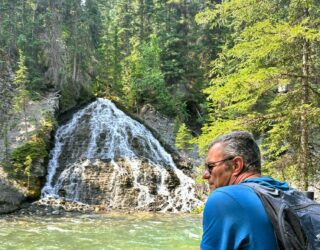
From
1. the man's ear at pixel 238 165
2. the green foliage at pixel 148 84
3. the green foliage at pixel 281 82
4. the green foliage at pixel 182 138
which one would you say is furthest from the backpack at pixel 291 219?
the green foliage at pixel 148 84

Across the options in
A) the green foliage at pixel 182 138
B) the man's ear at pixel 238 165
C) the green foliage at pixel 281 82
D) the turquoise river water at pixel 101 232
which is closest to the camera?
the man's ear at pixel 238 165

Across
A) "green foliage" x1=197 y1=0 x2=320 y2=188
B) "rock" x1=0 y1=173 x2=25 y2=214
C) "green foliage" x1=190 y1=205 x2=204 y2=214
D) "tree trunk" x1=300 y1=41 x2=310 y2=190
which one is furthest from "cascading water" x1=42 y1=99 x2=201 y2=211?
"tree trunk" x1=300 y1=41 x2=310 y2=190

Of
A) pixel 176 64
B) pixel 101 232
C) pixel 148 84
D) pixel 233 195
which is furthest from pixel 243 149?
pixel 176 64

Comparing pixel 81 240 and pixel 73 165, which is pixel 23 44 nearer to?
pixel 73 165

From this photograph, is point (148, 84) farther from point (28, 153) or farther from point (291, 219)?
point (291, 219)

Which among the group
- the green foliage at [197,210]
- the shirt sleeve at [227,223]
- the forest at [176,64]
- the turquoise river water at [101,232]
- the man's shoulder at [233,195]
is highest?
the forest at [176,64]

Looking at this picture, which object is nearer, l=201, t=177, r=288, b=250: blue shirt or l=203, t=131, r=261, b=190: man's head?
l=201, t=177, r=288, b=250: blue shirt

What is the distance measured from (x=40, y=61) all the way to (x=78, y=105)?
4668 mm

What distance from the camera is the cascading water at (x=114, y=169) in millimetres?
16969

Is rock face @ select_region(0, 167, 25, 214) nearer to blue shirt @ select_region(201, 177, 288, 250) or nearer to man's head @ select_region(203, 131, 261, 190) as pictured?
man's head @ select_region(203, 131, 261, 190)

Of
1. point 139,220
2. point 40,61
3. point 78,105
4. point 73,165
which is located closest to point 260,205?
point 139,220

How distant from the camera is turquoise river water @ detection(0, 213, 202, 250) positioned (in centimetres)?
1012

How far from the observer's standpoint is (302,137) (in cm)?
852

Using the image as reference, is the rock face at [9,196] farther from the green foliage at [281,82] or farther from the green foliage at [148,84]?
the green foliage at [148,84]
